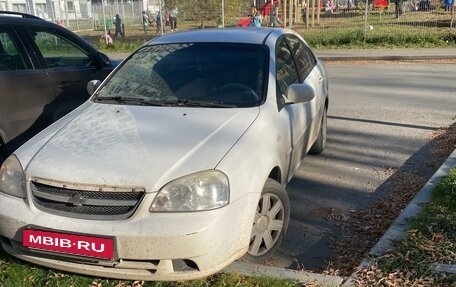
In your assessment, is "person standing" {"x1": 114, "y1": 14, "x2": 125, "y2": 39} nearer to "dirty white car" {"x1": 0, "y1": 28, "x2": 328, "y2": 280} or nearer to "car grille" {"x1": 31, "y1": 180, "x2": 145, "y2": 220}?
"dirty white car" {"x1": 0, "y1": 28, "x2": 328, "y2": 280}

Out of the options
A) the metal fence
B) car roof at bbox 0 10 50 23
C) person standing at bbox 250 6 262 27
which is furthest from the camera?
the metal fence

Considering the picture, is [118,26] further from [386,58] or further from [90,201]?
[90,201]

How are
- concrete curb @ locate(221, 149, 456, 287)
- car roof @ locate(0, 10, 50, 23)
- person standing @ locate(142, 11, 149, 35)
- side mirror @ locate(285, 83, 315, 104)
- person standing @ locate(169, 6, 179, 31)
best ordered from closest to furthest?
concrete curb @ locate(221, 149, 456, 287) < side mirror @ locate(285, 83, 315, 104) < car roof @ locate(0, 10, 50, 23) < person standing @ locate(169, 6, 179, 31) < person standing @ locate(142, 11, 149, 35)

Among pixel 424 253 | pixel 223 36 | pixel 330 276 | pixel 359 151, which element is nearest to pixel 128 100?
pixel 223 36

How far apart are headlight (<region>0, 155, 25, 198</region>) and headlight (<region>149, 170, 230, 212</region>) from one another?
3.08ft

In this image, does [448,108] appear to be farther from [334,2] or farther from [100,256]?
[334,2]

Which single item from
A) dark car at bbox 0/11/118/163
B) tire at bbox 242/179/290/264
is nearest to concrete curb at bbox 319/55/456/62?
dark car at bbox 0/11/118/163

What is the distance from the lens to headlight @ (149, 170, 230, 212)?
2.91m

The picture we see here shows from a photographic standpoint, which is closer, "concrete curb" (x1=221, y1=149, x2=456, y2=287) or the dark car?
"concrete curb" (x1=221, y1=149, x2=456, y2=287)

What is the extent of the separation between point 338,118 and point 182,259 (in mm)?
5564

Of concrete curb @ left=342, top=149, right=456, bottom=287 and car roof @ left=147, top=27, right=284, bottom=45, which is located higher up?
car roof @ left=147, top=27, right=284, bottom=45

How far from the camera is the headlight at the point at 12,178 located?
3178 mm

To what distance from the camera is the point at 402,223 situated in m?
3.83

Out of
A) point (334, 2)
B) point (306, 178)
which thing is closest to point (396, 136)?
point (306, 178)
